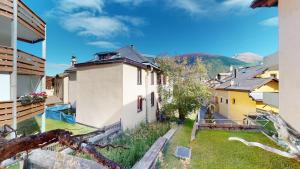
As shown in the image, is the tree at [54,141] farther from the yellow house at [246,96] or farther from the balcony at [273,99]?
the yellow house at [246,96]

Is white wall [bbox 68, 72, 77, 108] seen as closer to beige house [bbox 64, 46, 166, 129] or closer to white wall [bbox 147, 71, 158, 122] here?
beige house [bbox 64, 46, 166, 129]

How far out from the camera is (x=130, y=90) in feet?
50.1

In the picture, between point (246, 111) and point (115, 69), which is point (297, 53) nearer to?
point (115, 69)

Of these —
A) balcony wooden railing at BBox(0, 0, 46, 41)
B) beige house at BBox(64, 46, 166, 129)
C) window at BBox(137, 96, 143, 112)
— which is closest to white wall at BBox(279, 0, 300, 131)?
beige house at BBox(64, 46, 166, 129)

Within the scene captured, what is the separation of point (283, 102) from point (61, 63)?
1236 inches

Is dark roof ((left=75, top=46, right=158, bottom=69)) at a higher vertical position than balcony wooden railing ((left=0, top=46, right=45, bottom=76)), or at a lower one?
higher

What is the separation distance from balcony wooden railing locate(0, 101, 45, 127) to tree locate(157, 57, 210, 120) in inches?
494

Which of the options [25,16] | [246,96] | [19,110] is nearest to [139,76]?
[25,16]

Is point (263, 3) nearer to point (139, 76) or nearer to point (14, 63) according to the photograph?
point (14, 63)

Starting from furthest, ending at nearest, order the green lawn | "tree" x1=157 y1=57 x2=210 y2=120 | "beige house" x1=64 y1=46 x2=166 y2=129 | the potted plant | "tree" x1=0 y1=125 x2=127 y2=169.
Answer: "tree" x1=157 y1=57 x2=210 y2=120
"beige house" x1=64 y1=46 x2=166 y2=129
the potted plant
the green lawn
"tree" x1=0 y1=125 x2=127 y2=169

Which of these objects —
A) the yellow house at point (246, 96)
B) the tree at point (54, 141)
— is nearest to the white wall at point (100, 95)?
the yellow house at point (246, 96)

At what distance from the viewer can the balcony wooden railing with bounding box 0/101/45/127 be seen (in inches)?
317

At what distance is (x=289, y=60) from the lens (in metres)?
6.21

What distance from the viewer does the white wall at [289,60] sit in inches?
227
